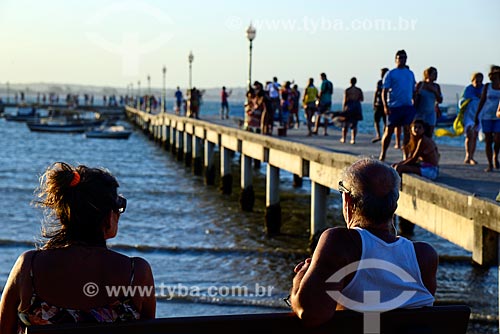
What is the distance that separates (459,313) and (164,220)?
1555cm

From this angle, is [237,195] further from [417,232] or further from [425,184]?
[425,184]

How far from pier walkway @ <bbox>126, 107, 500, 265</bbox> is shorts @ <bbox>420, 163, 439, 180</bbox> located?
94 mm

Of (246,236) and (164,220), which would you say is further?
(164,220)

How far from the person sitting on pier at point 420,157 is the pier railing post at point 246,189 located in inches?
378

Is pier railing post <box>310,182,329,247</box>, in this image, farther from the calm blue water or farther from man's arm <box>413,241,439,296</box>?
man's arm <box>413,241,439,296</box>

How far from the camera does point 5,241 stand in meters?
15.1

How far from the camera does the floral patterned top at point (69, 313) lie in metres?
3.35

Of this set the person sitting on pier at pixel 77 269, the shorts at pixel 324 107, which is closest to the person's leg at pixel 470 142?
the shorts at pixel 324 107

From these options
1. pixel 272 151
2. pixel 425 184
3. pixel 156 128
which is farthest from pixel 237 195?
pixel 156 128

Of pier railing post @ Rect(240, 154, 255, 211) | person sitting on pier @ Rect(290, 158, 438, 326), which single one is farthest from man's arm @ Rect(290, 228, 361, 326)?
pier railing post @ Rect(240, 154, 255, 211)

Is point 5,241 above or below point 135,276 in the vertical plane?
below

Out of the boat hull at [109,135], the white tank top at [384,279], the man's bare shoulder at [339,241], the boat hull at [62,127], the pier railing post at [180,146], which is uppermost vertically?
the man's bare shoulder at [339,241]

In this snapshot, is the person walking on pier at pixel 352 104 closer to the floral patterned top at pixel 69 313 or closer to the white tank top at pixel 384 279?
the white tank top at pixel 384 279

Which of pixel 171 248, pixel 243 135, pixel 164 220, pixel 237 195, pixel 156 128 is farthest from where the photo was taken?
pixel 156 128
